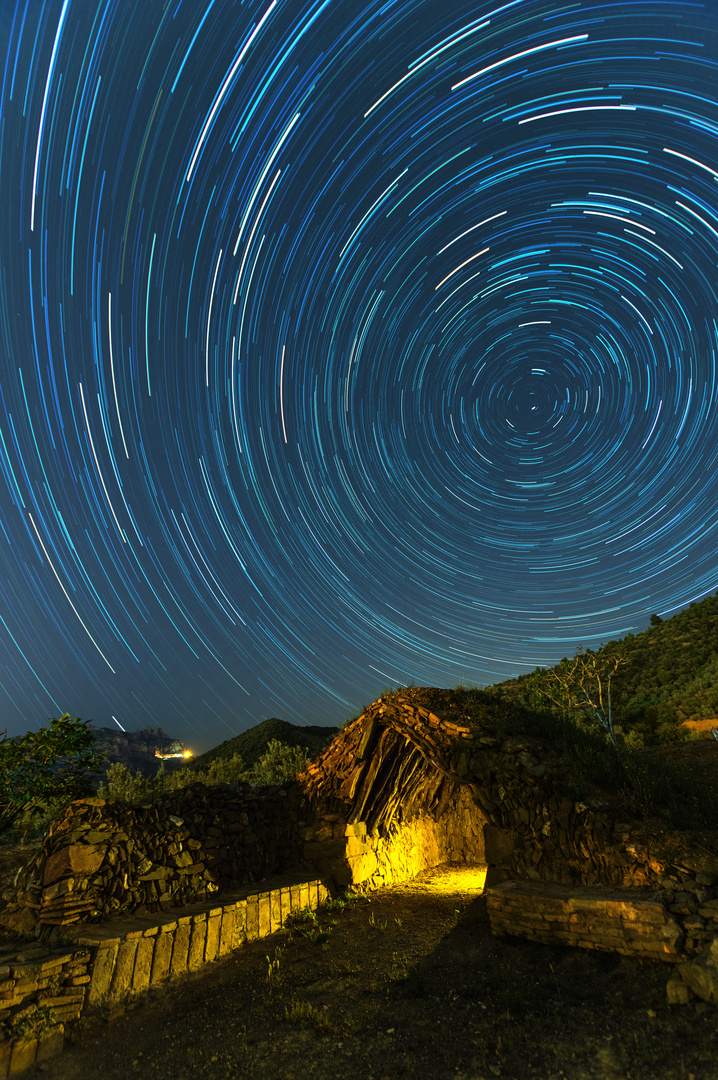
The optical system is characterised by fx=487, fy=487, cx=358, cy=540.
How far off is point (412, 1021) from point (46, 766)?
10.9 m

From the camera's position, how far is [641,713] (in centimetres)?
3133

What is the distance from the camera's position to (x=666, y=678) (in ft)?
114

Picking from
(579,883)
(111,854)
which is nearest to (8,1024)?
(111,854)

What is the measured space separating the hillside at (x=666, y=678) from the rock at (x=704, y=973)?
1560 centimetres

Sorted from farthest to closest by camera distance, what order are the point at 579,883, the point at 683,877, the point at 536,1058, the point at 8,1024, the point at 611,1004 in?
1. the point at 579,883
2. the point at 683,877
3. the point at 8,1024
4. the point at 611,1004
5. the point at 536,1058

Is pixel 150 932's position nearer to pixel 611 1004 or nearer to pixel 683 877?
pixel 611 1004

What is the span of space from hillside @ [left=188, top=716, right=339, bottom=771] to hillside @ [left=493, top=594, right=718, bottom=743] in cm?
2336

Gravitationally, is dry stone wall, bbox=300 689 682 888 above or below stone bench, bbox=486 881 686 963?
above

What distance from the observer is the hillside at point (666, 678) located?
28.1 metres

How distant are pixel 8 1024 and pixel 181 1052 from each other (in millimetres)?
2413

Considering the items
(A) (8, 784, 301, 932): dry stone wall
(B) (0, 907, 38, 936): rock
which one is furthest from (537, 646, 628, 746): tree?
(B) (0, 907, 38, 936): rock

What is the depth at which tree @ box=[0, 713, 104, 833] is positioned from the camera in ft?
39.2

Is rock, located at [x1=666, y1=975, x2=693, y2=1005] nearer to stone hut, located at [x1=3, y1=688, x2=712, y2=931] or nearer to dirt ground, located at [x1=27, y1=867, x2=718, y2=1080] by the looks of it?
dirt ground, located at [x1=27, y1=867, x2=718, y2=1080]

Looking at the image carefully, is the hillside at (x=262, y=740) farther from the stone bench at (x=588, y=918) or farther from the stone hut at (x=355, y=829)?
the stone bench at (x=588, y=918)
